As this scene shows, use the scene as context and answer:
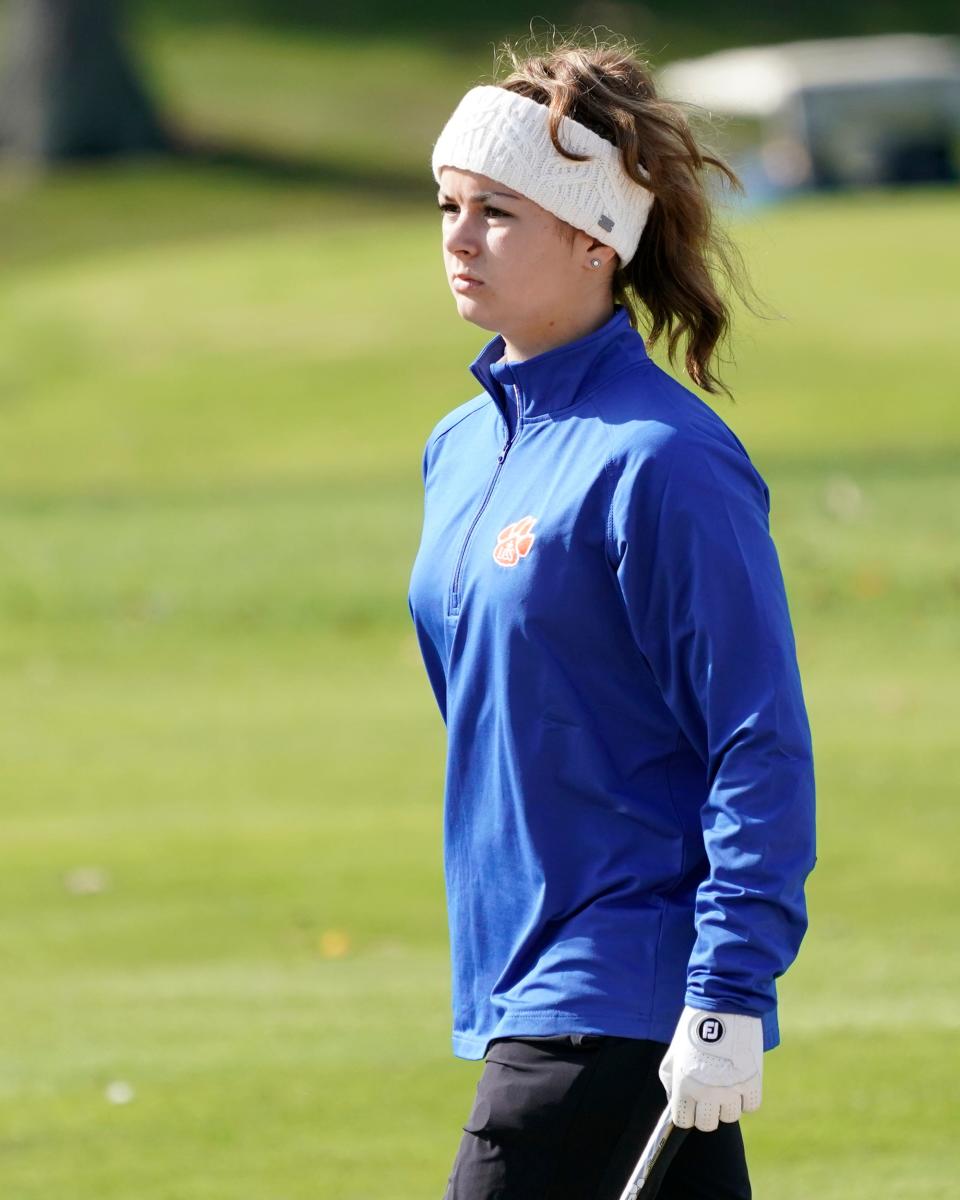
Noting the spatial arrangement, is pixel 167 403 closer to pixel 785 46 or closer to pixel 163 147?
pixel 163 147

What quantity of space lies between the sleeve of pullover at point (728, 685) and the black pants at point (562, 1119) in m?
0.17

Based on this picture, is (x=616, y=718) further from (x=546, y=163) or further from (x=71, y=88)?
(x=71, y=88)

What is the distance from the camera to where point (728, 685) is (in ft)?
9.29

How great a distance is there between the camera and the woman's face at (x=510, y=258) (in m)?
3.10

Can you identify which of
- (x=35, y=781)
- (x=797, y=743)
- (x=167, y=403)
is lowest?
(x=167, y=403)

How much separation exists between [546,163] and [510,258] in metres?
0.13

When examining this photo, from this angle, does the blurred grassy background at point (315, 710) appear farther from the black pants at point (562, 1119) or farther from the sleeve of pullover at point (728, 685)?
the black pants at point (562, 1119)

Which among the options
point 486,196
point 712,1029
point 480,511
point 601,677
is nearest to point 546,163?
point 486,196

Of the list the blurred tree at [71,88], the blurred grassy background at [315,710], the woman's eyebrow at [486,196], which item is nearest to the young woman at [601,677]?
the woman's eyebrow at [486,196]

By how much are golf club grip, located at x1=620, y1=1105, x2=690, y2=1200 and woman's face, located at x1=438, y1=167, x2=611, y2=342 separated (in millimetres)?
1064

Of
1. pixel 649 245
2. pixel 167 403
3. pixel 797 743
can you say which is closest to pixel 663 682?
pixel 797 743

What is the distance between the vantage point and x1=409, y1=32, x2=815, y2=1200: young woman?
9.27 ft

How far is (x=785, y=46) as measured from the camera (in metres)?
46.6

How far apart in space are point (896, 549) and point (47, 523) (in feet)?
18.0
